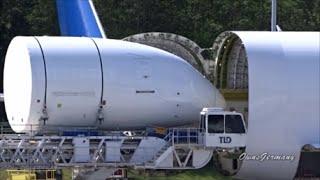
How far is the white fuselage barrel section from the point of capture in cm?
2738

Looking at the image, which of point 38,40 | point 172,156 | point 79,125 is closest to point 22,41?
point 38,40

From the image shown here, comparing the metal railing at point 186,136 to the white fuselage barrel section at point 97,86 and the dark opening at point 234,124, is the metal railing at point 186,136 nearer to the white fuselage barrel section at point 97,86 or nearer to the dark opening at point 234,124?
the dark opening at point 234,124

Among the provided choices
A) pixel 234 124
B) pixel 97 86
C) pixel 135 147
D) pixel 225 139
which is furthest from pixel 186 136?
pixel 97 86

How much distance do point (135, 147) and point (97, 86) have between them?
94.6 inches

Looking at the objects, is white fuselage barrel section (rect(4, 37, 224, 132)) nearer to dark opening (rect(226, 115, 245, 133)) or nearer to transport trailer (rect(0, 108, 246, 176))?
transport trailer (rect(0, 108, 246, 176))

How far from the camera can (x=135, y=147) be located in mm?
27766

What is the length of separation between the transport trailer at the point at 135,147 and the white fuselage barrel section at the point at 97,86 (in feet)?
2.29

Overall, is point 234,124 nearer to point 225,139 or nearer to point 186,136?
point 225,139

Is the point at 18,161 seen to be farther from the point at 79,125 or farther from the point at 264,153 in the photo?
the point at 264,153

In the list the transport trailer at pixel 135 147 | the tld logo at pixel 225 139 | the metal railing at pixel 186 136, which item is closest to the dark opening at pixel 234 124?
the transport trailer at pixel 135 147

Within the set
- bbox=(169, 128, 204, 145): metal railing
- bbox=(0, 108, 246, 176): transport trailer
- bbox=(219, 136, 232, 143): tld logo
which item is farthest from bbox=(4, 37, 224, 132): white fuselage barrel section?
bbox=(219, 136, 232, 143): tld logo

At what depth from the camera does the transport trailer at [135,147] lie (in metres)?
26.8

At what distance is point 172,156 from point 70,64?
4.59 metres

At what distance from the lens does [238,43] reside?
98.7ft
